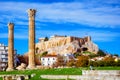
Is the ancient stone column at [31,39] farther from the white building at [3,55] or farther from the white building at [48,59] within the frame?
the white building at [48,59]

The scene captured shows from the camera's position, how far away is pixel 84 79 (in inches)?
744

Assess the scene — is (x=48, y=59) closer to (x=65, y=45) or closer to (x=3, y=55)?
(x=65, y=45)

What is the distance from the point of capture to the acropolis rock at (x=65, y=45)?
461ft

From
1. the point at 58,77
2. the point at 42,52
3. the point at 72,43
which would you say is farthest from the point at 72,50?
the point at 58,77

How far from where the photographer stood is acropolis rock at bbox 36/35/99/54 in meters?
140

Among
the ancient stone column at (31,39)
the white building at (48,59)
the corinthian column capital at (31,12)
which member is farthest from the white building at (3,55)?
the ancient stone column at (31,39)

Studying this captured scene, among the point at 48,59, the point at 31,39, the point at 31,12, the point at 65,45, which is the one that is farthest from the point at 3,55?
the point at 31,39

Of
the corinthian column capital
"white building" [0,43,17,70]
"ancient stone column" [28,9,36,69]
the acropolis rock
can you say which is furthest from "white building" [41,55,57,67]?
"ancient stone column" [28,9,36,69]

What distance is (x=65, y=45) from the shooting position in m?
144

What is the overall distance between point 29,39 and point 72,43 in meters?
91.7

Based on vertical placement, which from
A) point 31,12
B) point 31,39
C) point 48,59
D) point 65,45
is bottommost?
point 48,59

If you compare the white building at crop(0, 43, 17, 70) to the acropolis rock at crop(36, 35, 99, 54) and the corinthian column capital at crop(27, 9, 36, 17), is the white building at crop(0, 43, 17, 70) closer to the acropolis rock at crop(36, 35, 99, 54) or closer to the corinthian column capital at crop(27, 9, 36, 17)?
the acropolis rock at crop(36, 35, 99, 54)

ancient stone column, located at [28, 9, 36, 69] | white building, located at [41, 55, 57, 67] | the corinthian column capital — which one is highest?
the corinthian column capital

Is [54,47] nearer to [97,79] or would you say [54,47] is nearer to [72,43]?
[72,43]
